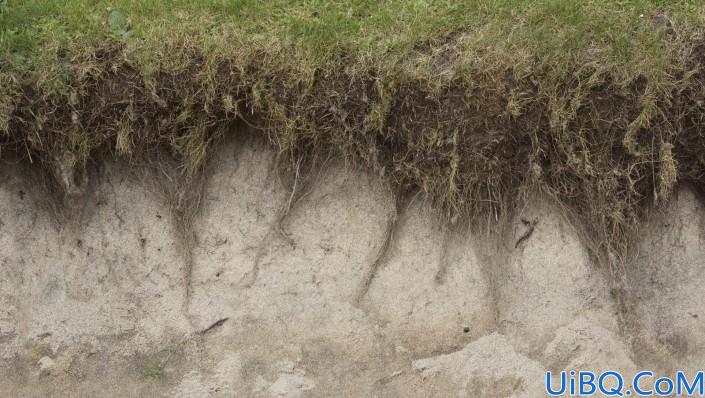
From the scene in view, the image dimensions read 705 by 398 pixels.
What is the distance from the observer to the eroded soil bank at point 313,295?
14.9 feet

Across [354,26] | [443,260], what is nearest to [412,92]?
[354,26]

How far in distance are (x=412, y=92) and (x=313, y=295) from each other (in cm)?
124

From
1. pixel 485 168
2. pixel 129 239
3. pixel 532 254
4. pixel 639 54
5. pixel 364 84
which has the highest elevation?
pixel 639 54

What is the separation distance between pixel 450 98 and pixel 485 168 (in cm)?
42

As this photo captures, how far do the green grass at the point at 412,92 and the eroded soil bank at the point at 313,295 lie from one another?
228 millimetres

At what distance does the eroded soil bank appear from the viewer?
14.9 ft

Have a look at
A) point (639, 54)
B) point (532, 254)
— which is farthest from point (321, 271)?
point (639, 54)

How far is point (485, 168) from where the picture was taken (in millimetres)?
4398

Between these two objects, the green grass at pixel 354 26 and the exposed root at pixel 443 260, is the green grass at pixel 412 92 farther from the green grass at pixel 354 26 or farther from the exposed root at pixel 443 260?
the exposed root at pixel 443 260

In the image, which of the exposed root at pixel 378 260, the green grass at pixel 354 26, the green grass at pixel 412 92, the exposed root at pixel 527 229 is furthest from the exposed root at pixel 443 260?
the green grass at pixel 354 26

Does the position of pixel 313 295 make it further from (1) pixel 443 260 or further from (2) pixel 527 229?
(2) pixel 527 229

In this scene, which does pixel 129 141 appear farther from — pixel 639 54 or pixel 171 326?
pixel 639 54

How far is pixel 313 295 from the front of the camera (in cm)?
461

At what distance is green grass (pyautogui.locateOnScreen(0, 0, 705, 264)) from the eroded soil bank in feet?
0.75
